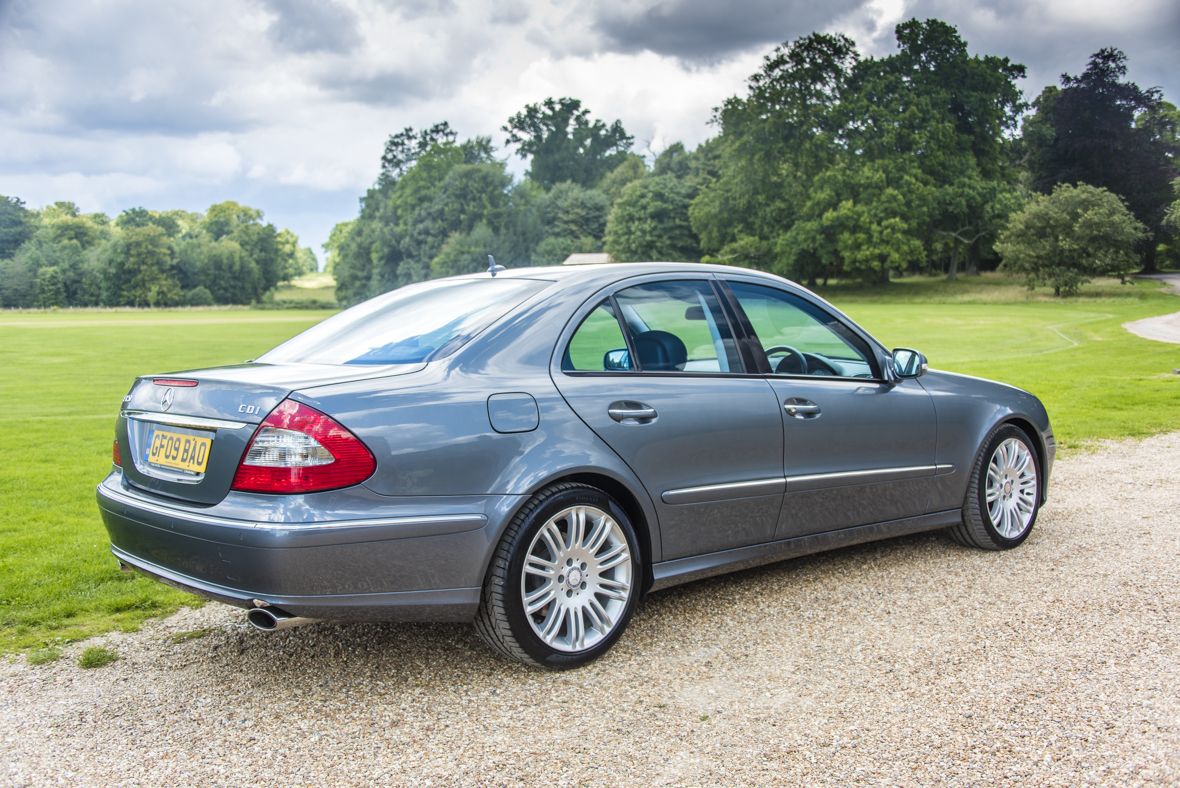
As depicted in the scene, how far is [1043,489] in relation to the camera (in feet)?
17.3

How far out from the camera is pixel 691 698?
10.3 feet

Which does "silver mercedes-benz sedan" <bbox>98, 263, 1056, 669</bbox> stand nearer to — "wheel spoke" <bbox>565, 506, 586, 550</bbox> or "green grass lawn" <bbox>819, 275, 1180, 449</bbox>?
"wheel spoke" <bbox>565, 506, 586, 550</bbox>

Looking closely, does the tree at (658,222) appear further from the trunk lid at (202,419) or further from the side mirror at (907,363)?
the trunk lid at (202,419)

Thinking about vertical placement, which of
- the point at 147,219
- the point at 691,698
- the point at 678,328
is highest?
the point at 147,219

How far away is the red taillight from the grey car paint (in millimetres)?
40

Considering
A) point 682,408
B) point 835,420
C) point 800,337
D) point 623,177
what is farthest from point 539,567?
point 623,177

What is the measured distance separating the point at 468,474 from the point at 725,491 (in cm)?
121

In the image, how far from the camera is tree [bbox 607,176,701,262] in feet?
252

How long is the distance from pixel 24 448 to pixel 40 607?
665 cm

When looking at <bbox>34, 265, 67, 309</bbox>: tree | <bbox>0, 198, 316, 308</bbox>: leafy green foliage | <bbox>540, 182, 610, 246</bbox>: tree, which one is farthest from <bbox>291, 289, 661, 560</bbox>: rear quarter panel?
<bbox>34, 265, 67, 309</bbox>: tree

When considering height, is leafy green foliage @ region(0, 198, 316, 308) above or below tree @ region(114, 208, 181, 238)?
below

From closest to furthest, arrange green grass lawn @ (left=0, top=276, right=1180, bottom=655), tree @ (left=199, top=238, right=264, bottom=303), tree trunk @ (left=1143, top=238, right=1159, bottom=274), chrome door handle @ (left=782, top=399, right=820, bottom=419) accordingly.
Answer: chrome door handle @ (left=782, top=399, right=820, bottom=419) < green grass lawn @ (left=0, top=276, right=1180, bottom=655) < tree trunk @ (left=1143, top=238, right=1159, bottom=274) < tree @ (left=199, top=238, right=264, bottom=303)

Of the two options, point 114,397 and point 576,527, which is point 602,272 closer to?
point 576,527

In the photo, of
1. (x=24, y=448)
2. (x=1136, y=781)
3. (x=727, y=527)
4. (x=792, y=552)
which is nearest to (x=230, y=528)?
(x=727, y=527)
